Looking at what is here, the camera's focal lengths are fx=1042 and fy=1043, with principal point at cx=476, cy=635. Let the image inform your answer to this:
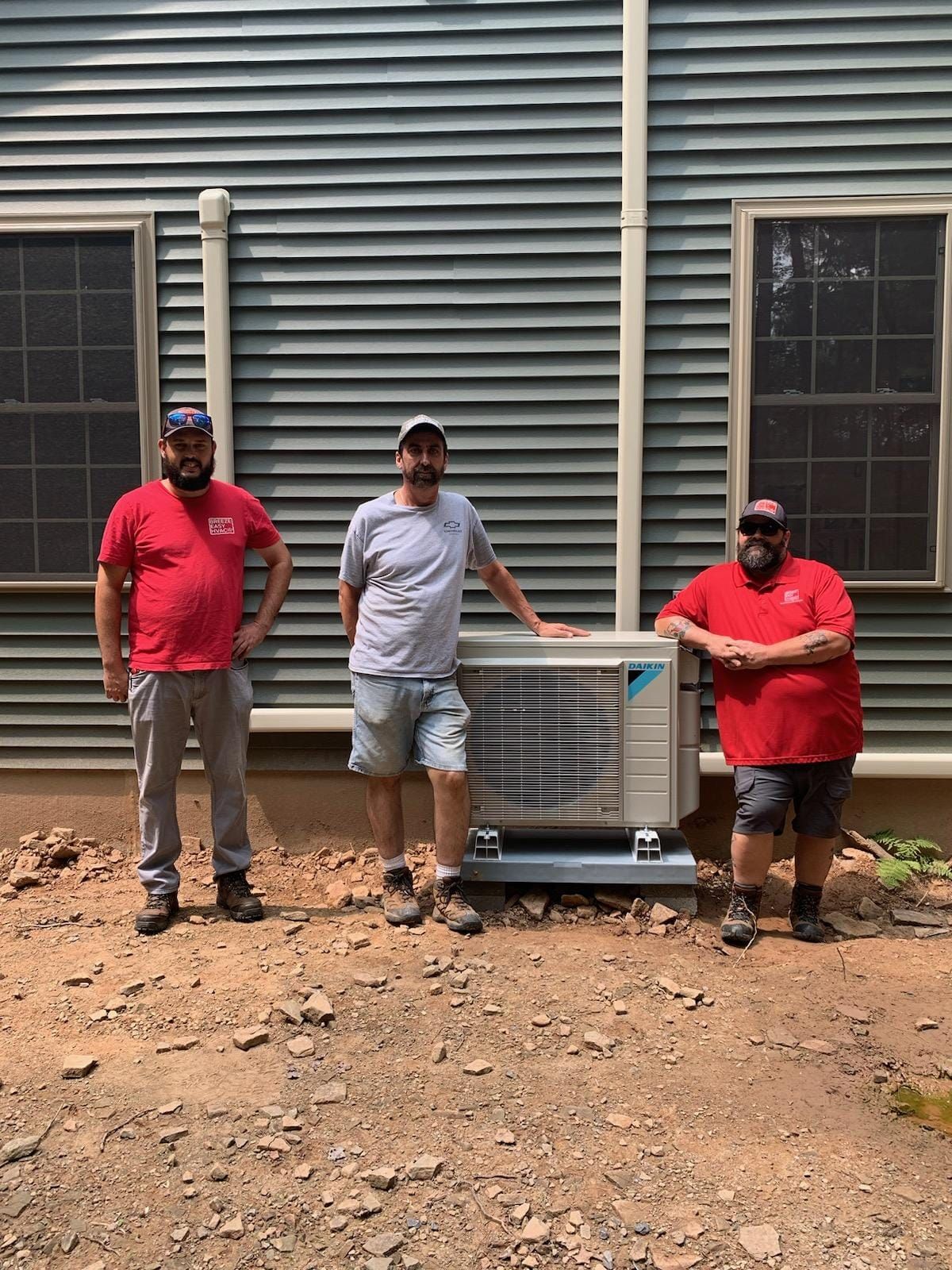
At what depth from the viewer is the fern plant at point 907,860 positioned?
473 cm

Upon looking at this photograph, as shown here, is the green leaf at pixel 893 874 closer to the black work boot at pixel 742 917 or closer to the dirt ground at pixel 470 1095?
the dirt ground at pixel 470 1095

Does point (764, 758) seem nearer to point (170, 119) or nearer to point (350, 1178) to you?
point (350, 1178)


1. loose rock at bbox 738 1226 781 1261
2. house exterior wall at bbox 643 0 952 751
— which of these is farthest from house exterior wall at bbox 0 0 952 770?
loose rock at bbox 738 1226 781 1261

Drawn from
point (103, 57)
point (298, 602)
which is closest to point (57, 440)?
point (298, 602)

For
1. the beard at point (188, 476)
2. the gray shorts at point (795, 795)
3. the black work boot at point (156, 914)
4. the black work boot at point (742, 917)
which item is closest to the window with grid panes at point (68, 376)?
the beard at point (188, 476)

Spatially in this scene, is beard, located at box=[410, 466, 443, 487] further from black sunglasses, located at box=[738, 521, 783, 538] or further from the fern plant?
the fern plant

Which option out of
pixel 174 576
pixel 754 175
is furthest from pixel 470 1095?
pixel 754 175

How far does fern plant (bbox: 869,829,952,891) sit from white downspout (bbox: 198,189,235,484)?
3.61 meters

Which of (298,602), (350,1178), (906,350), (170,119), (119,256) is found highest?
(170,119)

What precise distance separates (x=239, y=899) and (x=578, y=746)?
1575 millimetres

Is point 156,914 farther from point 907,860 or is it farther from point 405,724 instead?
point 907,860

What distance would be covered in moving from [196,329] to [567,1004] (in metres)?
3.59

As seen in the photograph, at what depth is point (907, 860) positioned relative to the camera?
4.95m

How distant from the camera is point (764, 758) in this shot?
13.4 ft
